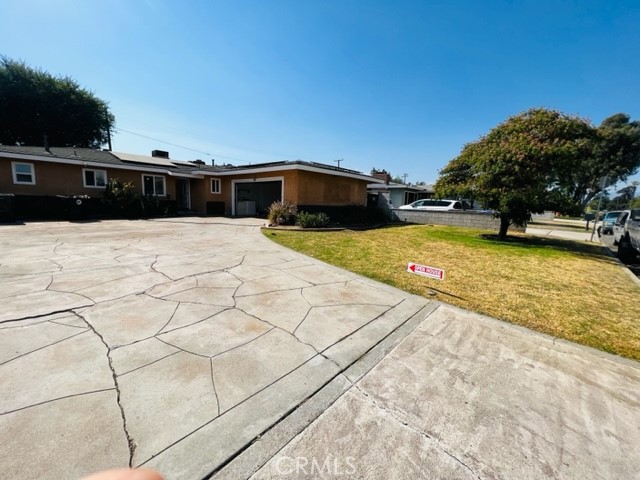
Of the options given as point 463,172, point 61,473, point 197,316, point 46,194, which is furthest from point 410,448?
point 46,194

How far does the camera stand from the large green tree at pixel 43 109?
22.8m

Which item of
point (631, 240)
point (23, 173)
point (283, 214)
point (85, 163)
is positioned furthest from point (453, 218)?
point (23, 173)

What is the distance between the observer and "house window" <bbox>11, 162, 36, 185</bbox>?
1248 cm

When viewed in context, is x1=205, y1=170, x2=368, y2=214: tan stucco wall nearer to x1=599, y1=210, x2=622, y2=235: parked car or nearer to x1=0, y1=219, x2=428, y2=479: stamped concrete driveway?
x1=0, y1=219, x2=428, y2=479: stamped concrete driveway

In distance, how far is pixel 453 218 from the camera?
659 inches

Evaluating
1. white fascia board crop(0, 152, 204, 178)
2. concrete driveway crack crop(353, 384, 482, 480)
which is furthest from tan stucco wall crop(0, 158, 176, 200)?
concrete driveway crack crop(353, 384, 482, 480)

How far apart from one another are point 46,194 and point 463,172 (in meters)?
20.1

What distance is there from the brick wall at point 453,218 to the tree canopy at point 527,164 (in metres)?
3.82

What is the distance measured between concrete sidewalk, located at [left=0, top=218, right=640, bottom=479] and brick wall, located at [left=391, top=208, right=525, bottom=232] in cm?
1368

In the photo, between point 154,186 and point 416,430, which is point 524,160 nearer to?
point 416,430

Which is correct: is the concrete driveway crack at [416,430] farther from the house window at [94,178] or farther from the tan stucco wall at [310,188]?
the house window at [94,178]

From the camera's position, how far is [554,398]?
226cm

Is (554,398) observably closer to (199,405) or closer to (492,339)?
(492,339)

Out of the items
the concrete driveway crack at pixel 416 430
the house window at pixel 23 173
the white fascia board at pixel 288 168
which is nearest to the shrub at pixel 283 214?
the white fascia board at pixel 288 168
